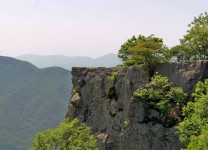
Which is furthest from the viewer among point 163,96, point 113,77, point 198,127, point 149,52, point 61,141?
point 113,77

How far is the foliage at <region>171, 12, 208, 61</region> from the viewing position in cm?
4957

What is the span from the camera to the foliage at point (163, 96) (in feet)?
143

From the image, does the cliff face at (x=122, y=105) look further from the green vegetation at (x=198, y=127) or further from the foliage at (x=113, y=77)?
the green vegetation at (x=198, y=127)

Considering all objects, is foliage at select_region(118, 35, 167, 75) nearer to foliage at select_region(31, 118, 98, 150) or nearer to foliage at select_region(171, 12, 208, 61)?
foliage at select_region(171, 12, 208, 61)

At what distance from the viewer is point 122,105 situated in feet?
171

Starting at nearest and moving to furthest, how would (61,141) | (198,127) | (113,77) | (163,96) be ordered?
(198,127)
(61,141)
(163,96)
(113,77)

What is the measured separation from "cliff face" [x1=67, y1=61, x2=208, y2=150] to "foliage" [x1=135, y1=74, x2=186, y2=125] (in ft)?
3.45

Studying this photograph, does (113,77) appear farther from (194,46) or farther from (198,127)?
(198,127)

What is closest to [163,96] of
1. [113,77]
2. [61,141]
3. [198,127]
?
[113,77]

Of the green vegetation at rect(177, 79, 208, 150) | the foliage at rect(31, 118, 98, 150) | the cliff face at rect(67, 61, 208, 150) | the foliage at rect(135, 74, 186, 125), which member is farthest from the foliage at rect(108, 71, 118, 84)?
the green vegetation at rect(177, 79, 208, 150)

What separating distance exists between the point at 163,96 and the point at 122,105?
932 cm

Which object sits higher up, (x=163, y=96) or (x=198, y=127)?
(x=163, y=96)

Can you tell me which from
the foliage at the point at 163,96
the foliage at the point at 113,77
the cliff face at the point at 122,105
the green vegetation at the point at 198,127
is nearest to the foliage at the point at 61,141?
the cliff face at the point at 122,105

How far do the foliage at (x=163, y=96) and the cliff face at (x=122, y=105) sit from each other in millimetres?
1050
